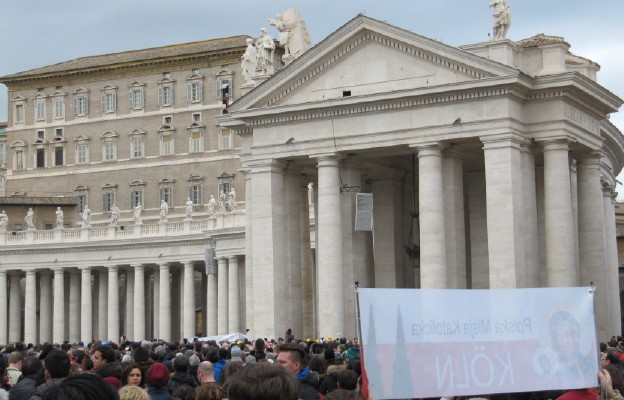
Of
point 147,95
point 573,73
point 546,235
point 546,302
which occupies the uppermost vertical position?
point 147,95

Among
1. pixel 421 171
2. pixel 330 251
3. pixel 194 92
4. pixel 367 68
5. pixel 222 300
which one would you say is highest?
pixel 194 92

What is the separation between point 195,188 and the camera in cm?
11775

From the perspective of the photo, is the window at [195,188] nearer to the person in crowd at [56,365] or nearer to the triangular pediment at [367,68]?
the triangular pediment at [367,68]

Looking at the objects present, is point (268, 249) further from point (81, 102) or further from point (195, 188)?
point (81, 102)

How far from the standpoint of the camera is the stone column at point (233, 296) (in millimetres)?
77500

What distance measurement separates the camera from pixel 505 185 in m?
47.8

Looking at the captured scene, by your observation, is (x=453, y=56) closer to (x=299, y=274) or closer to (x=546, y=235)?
(x=546, y=235)

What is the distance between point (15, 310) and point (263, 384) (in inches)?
3485

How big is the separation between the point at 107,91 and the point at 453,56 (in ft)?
261

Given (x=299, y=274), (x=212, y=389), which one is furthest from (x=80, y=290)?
(x=212, y=389)

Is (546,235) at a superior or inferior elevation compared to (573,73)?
inferior

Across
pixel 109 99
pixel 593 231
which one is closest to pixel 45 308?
pixel 109 99

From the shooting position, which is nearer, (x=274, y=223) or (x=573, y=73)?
(x=573, y=73)

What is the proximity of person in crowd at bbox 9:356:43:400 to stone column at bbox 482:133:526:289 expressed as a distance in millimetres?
31612
